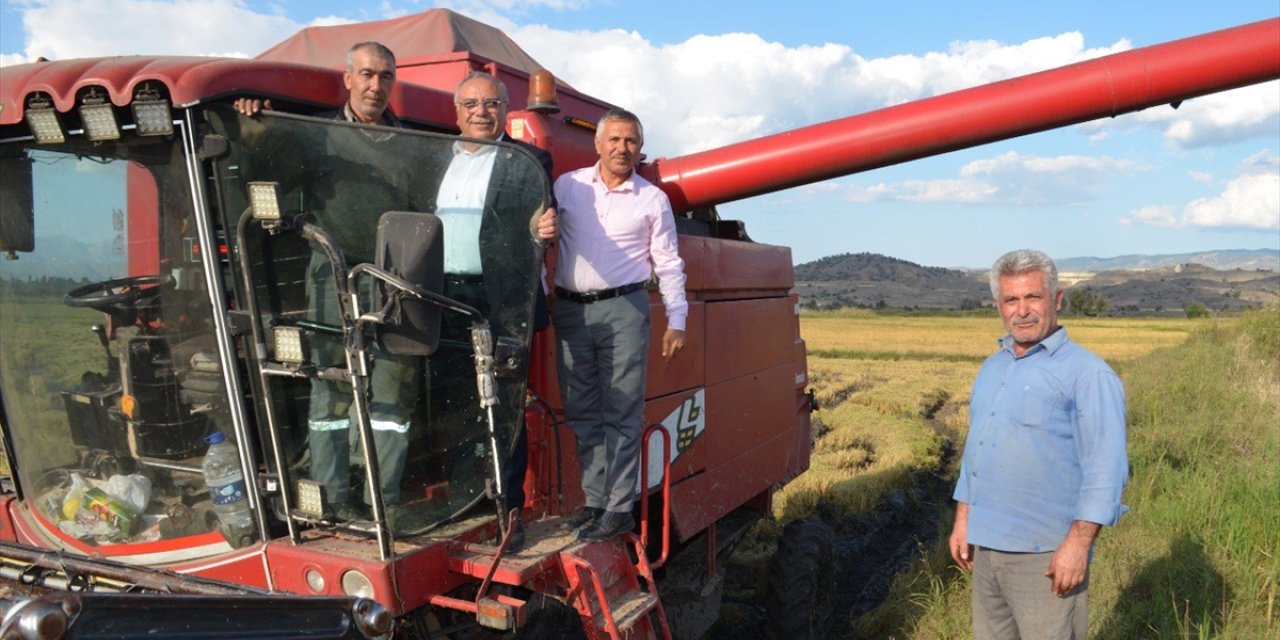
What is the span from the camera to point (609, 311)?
3.41m

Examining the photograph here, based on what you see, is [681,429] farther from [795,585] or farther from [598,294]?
[795,585]

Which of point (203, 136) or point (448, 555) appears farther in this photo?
point (448, 555)

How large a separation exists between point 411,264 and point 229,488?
3.26ft

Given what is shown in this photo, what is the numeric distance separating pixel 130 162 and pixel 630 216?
5.16 feet

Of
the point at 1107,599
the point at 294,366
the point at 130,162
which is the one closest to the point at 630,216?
the point at 294,366

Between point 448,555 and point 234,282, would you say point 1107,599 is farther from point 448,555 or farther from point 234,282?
point 234,282

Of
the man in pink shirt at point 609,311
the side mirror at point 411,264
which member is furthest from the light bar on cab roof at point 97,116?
the man in pink shirt at point 609,311

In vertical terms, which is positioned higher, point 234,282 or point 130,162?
point 130,162

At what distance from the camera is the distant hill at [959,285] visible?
92812mm

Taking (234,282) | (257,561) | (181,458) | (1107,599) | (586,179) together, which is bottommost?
(1107,599)

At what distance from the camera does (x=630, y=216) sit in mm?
3447

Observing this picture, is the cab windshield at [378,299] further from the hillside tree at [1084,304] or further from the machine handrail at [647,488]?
the hillside tree at [1084,304]

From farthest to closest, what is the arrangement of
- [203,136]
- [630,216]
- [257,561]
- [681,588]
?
1. [681,588]
2. [630,216]
3. [257,561]
4. [203,136]

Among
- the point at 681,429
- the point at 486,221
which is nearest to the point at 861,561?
the point at 681,429
